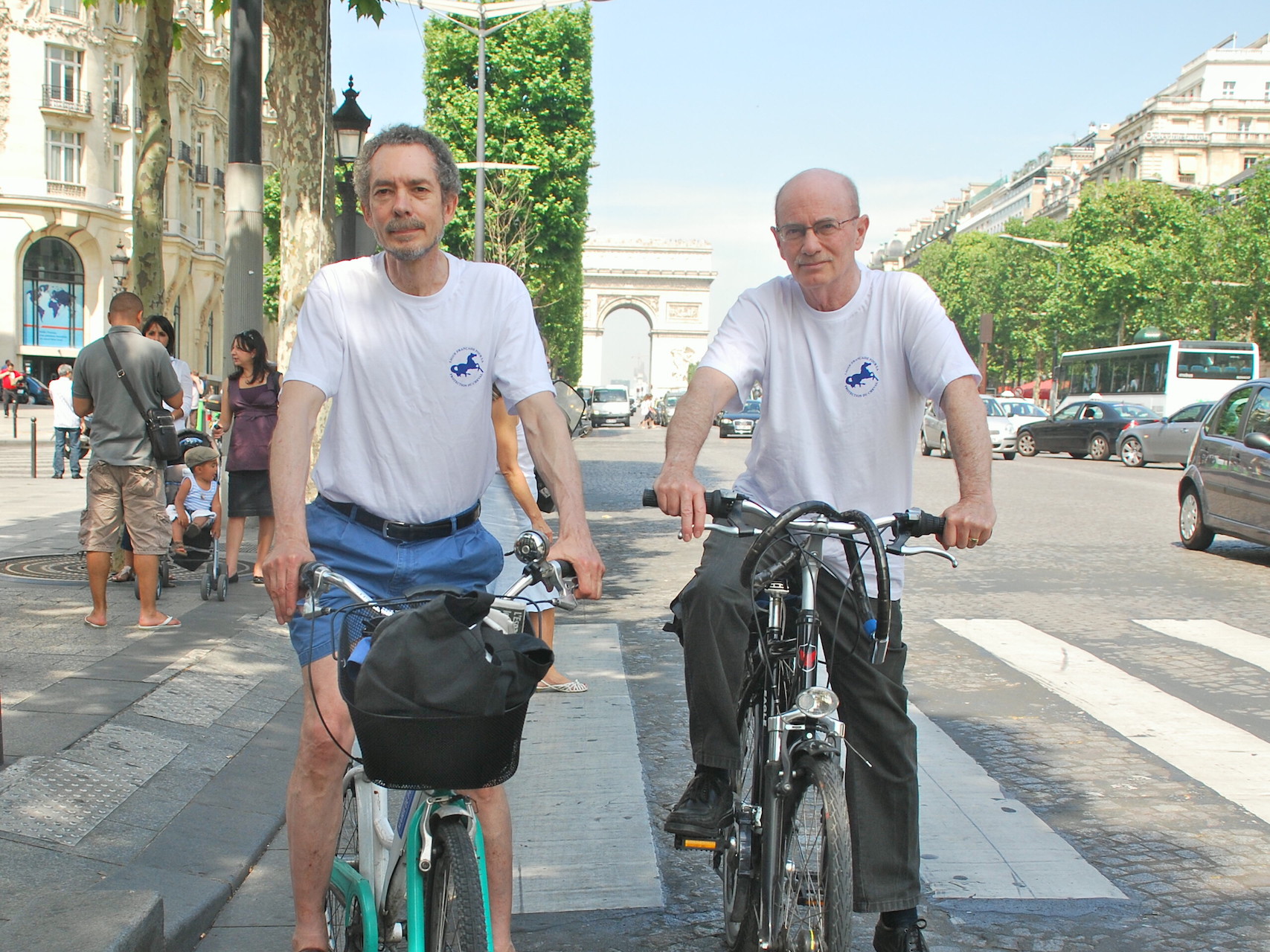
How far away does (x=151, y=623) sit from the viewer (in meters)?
Answer: 7.26

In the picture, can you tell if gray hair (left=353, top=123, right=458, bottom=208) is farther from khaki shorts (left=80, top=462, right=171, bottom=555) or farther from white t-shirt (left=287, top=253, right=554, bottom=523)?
khaki shorts (left=80, top=462, right=171, bottom=555)

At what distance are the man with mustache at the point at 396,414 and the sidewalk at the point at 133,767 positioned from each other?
69cm

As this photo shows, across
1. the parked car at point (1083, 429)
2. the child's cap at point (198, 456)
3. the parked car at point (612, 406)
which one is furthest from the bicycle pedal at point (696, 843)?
the parked car at point (612, 406)

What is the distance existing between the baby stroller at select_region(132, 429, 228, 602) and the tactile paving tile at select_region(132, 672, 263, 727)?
2265 millimetres

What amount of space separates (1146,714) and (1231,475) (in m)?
6.53

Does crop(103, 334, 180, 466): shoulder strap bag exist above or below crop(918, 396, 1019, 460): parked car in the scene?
above

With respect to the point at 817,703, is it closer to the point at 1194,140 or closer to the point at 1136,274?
the point at 1136,274

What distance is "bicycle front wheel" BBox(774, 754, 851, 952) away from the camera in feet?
9.01

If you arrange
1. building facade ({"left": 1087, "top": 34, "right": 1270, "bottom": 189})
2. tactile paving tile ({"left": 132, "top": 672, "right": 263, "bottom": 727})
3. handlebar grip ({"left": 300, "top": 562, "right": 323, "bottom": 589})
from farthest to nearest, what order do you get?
1. building facade ({"left": 1087, "top": 34, "right": 1270, "bottom": 189})
2. tactile paving tile ({"left": 132, "top": 672, "right": 263, "bottom": 727})
3. handlebar grip ({"left": 300, "top": 562, "right": 323, "bottom": 589})

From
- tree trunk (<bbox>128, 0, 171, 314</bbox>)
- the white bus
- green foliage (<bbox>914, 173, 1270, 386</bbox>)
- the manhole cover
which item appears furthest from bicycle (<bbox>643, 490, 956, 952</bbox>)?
green foliage (<bbox>914, 173, 1270, 386</bbox>)

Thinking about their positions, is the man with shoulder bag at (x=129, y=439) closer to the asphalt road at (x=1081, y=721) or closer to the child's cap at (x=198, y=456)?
the child's cap at (x=198, y=456)

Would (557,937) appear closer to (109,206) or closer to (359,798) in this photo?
(359,798)

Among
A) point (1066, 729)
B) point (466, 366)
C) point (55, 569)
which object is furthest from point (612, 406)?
point (466, 366)

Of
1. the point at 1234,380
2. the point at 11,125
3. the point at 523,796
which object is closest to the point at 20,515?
the point at 523,796
